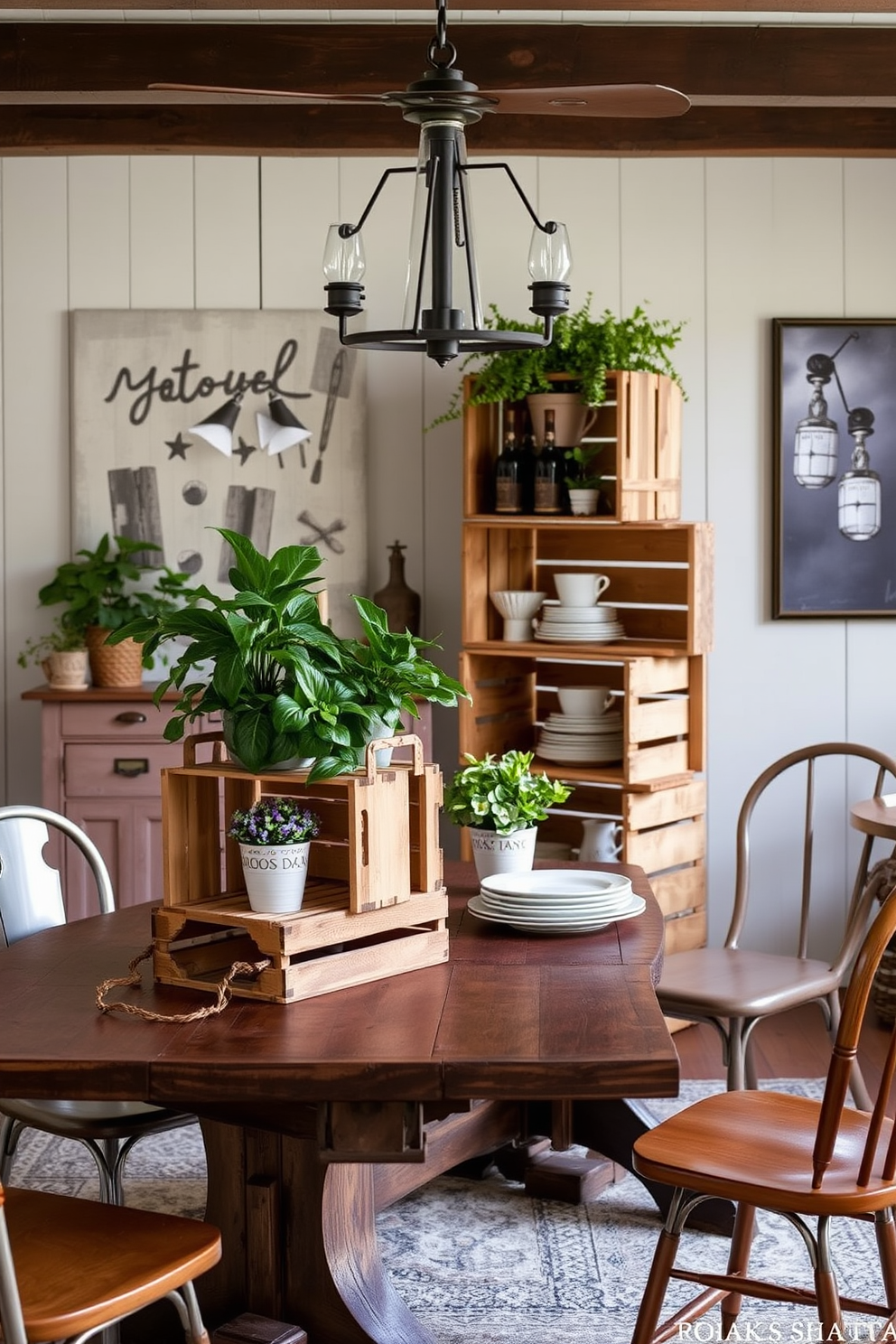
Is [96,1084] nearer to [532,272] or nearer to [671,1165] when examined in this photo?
[671,1165]

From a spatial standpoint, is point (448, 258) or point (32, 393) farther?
point (32, 393)

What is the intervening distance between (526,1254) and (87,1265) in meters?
1.29

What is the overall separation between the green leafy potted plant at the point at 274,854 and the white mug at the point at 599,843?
2.09 m

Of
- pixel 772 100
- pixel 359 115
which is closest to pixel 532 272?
pixel 772 100

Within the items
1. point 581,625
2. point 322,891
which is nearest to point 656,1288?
point 322,891

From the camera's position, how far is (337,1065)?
1694 mm

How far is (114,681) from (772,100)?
239cm

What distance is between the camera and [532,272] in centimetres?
227

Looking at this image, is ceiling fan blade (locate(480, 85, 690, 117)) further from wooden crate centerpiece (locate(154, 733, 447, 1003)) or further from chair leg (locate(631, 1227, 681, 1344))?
chair leg (locate(631, 1227, 681, 1344))

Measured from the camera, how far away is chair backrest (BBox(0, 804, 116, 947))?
2.62 meters

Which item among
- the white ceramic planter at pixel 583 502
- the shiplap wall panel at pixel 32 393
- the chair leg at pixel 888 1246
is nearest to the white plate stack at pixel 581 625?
the white ceramic planter at pixel 583 502

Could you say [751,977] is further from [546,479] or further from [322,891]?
[546,479]

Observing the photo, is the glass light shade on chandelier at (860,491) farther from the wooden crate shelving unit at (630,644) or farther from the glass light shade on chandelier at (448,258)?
the glass light shade on chandelier at (448,258)

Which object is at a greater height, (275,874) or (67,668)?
(67,668)
